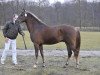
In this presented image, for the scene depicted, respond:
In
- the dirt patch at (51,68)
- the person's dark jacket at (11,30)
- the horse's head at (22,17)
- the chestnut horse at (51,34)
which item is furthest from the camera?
the person's dark jacket at (11,30)

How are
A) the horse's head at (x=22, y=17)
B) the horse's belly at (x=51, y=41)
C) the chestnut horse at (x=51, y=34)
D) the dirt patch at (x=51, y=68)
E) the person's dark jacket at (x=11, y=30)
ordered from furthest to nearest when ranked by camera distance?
the person's dark jacket at (x=11, y=30) < the horse's head at (x=22, y=17) < the horse's belly at (x=51, y=41) < the chestnut horse at (x=51, y=34) < the dirt patch at (x=51, y=68)

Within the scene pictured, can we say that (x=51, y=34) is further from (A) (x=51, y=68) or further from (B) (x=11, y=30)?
(B) (x=11, y=30)

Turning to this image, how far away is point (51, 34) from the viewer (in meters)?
12.0

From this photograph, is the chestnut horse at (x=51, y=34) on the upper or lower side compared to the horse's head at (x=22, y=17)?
lower

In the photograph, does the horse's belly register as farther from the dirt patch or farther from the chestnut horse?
the dirt patch

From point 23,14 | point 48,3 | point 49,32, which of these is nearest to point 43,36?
point 49,32

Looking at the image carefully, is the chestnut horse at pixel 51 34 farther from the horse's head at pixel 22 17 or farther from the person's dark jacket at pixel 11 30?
the person's dark jacket at pixel 11 30

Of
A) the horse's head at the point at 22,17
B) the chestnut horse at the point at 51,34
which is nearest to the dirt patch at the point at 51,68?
the chestnut horse at the point at 51,34

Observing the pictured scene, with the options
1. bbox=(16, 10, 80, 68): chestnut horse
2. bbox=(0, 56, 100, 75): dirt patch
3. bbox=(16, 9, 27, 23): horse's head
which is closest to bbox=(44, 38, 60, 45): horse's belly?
bbox=(16, 10, 80, 68): chestnut horse

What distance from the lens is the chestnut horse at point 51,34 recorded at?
468 inches

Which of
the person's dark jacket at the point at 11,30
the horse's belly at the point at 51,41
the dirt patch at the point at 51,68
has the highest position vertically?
the person's dark jacket at the point at 11,30

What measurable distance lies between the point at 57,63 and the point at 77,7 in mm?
64099

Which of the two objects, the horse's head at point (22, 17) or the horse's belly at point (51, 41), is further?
the horse's head at point (22, 17)

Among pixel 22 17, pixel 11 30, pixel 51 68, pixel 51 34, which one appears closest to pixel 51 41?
pixel 51 34
